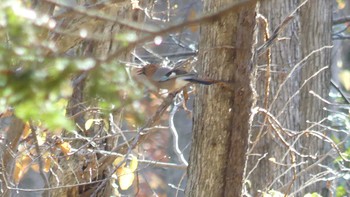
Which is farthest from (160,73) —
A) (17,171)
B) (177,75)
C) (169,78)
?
(17,171)

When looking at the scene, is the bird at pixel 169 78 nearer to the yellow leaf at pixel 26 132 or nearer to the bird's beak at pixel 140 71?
the bird's beak at pixel 140 71

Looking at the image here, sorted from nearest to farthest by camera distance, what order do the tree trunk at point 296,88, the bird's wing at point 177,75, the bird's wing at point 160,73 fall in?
1. the bird's wing at point 177,75
2. the bird's wing at point 160,73
3. the tree trunk at point 296,88

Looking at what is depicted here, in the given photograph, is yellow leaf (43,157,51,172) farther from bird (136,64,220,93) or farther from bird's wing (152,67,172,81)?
bird's wing (152,67,172,81)

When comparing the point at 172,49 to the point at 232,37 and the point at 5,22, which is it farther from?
the point at 5,22

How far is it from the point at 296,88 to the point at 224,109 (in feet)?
9.15

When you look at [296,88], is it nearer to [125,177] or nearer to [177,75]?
[125,177]

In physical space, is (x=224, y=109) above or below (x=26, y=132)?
above

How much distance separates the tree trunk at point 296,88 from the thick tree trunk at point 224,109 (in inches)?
83.9

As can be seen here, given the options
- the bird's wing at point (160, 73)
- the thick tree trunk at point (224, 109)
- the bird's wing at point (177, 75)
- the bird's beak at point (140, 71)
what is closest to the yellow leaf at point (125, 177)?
the bird's beak at point (140, 71)

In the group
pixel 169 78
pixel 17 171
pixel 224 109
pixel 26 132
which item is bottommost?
pixel 17 171

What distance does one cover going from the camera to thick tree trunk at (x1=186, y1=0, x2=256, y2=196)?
175 inches

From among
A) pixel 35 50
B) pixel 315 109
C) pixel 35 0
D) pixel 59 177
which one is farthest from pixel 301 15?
pixel 35 50

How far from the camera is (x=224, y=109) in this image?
450 cm

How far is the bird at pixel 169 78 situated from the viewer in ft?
14.6
